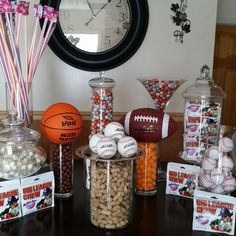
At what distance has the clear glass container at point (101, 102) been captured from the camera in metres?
1.23

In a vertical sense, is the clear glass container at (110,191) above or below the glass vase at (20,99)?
below

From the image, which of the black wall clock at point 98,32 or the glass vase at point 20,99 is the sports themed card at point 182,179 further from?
the black wall clock at point 98,32

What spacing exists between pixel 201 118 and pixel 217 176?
10.6 inches

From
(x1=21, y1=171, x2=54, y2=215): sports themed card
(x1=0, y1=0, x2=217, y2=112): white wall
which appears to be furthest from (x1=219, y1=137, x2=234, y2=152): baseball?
(x1=0, y1=0, x2=217, y2=112): white wall

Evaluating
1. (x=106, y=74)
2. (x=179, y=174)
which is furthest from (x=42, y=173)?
(x=106, y=74)

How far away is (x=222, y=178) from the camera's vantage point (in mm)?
1012

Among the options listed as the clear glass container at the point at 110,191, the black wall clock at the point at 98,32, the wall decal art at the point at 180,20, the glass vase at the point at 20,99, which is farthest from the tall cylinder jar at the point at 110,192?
the wall decal art at the point at 180,20

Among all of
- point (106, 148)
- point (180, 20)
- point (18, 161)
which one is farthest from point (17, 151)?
point (180, 20)

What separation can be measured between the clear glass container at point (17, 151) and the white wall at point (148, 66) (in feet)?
1.97

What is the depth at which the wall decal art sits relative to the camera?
1675mm

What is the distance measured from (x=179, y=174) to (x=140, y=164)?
0.12m

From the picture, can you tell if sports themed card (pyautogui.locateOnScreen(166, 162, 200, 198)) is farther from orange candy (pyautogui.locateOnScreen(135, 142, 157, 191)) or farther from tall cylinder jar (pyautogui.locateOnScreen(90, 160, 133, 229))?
tall cylinder jar (pyautogui.locateOnScreen(90, 160, 133, 229))

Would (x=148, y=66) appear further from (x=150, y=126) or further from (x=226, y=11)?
(x=226, y=11)

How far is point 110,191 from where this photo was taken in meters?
0.99
